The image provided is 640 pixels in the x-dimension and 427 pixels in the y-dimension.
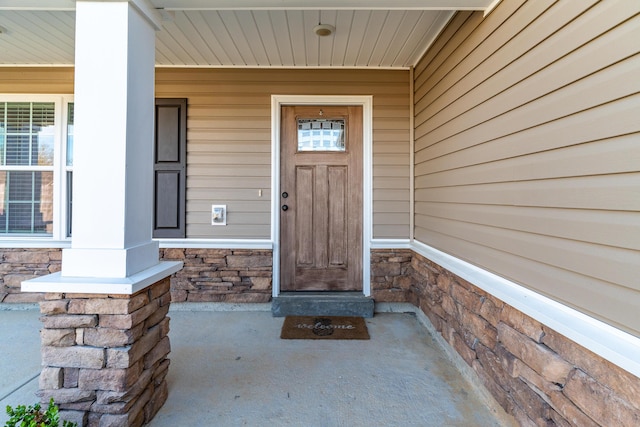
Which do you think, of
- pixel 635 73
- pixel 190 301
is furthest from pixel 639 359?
pixel 190 301

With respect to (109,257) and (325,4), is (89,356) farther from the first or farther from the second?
(325,4)

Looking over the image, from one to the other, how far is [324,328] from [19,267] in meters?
3.30

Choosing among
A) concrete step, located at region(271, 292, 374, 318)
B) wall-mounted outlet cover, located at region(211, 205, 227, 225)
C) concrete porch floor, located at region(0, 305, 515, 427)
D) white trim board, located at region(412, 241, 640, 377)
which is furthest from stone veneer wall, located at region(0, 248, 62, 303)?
white trim board, located at region(412, 241, 640, 377)

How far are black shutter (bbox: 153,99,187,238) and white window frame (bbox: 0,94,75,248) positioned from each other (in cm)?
97

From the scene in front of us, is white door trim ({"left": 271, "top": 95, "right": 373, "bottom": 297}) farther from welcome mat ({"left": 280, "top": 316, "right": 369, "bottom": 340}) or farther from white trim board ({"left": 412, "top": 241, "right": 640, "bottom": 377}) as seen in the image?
white trim board ({"left": 412, "top": 241, "right": 640, "bottom": 377})

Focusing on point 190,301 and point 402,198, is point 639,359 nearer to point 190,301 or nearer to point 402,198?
point 402,198

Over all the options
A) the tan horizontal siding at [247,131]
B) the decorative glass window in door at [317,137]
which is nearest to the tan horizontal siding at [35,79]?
the tan horizontal siding at [247,131]

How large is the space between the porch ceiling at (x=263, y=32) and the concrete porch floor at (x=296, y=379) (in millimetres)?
2377

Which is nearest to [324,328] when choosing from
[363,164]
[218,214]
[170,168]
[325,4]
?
[218,214]

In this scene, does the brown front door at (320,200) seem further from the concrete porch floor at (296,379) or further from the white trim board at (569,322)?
the white trim board at (569,322)

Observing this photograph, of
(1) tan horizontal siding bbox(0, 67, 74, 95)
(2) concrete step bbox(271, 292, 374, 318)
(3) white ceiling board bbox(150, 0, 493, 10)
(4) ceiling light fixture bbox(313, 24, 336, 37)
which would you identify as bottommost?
(2) concrete step bbox(271, 292, 374, 318)

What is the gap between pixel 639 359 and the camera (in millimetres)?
1043

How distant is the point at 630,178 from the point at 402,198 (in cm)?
241

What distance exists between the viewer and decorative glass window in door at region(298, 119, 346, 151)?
357 cm
